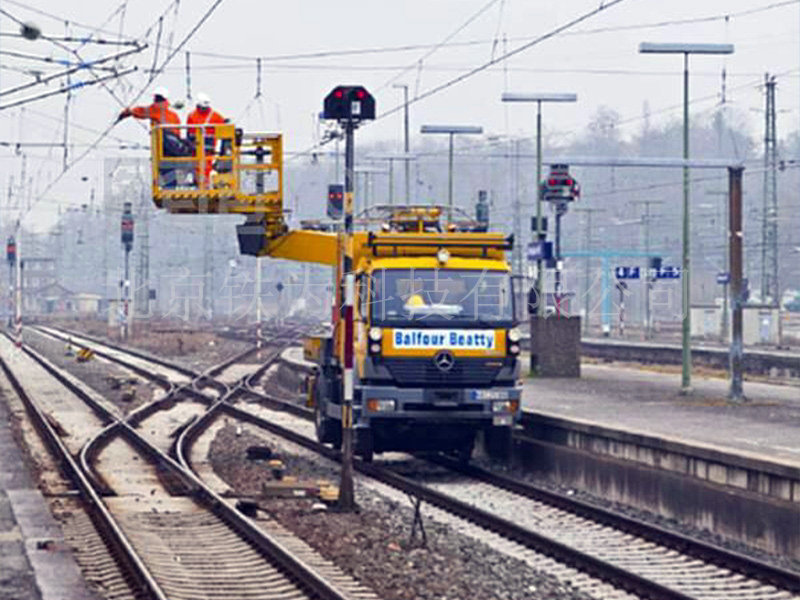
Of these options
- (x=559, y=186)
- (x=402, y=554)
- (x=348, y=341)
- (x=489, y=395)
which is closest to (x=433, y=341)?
(x=489, y=395)

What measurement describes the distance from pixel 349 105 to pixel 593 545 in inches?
229

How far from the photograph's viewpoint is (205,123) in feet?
73.3

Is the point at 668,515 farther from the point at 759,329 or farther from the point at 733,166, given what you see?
the point at 759,329

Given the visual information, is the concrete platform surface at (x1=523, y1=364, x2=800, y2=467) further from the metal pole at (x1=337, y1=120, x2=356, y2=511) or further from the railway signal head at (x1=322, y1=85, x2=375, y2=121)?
the railway signal head at (x1=322, y1=85, x2=375, y2=121)

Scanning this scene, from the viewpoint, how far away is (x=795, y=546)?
14828 mm

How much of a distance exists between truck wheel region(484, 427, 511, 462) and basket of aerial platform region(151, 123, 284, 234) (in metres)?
4.45

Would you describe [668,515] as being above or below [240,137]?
below

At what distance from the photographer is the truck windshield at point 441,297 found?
69.4ft

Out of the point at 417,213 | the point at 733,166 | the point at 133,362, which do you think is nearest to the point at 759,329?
the point at 133,362

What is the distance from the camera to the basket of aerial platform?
21.8m

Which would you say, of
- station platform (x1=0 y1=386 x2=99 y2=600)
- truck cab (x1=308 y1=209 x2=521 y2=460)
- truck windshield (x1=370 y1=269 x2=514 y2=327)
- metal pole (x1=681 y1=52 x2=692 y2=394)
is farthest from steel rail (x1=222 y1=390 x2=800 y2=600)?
metal pole (x1=681 y1=52 x2=692 y2=394)

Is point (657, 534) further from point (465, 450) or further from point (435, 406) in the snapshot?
point (465, 450)

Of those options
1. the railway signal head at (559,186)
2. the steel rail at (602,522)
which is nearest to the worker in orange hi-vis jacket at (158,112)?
the steel rail at (602,522)

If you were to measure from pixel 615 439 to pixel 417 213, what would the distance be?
5181 mm
